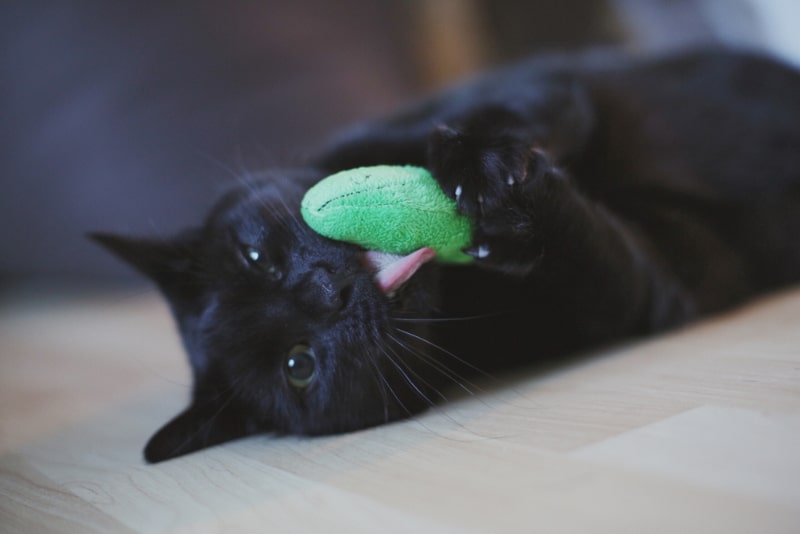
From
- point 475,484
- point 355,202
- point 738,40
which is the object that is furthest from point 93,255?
point 738,40

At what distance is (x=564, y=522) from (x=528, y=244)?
0.43 meters

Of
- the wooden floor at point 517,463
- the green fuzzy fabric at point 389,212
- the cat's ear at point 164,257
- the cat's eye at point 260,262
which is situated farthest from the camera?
the cat's ear at point 164,257

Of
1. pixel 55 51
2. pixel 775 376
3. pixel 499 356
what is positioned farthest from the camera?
pixel 55 51

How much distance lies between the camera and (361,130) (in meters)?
1.57

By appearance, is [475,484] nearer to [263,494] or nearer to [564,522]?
[564,522]

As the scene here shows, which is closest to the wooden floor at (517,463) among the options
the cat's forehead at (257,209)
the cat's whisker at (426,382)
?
the cat's whisker at (426,382)

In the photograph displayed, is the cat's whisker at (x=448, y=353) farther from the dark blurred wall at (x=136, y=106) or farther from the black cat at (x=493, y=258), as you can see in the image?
the dark blurred wall at (x=136, y=106)

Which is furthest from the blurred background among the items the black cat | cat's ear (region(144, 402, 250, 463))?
cat's ear (region(144, 402, 250, 463))

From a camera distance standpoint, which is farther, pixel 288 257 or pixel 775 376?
pixel 288 257

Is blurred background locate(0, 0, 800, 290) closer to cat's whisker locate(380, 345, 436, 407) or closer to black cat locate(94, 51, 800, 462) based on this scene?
black cat locate(94, 51, 800, 462)

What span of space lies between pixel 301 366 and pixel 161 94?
1337mm

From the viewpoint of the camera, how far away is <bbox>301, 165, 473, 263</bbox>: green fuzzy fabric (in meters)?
0.95

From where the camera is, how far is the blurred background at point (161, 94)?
6.65ft

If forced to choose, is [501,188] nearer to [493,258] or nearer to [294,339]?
[493,258]
